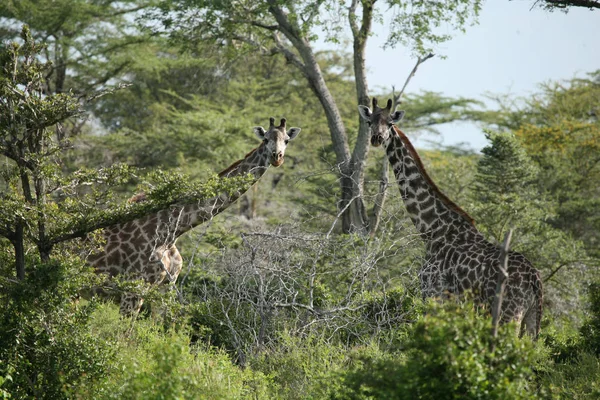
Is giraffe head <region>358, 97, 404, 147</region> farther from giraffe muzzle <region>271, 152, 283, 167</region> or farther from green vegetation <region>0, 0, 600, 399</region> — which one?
giraffe muzzle <region>271, 152, 283, 167</region>

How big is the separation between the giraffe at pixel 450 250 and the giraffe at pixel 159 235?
134cm

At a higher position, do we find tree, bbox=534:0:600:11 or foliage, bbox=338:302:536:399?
tree, bbox=534:0:600:11

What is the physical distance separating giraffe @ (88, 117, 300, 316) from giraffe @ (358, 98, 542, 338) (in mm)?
1338

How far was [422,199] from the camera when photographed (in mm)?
10680

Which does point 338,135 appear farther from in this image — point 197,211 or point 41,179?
point 41,179

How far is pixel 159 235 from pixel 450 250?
3675mm

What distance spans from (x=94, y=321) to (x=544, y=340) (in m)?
5.32

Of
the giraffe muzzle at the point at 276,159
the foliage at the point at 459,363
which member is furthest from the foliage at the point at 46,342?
the giraffe muzzle at the point at 276,159

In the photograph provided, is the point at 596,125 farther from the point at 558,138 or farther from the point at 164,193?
the point at 164,193

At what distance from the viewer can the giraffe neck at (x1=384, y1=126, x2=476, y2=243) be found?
1038 centimetres

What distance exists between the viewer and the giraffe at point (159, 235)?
421 inches

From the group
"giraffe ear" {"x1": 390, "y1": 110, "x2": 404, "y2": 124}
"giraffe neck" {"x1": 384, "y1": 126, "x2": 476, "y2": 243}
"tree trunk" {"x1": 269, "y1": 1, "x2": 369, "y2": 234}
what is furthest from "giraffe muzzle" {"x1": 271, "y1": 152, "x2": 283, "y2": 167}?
"tree trunk" {"x1": 269, "y1": 1, "x2": 369, "y2": 234}

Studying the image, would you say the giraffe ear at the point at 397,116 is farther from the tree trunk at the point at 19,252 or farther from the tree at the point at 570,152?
the tree at the point at 570,152

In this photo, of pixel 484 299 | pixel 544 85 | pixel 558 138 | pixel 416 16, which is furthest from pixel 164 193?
pixel 544 85
